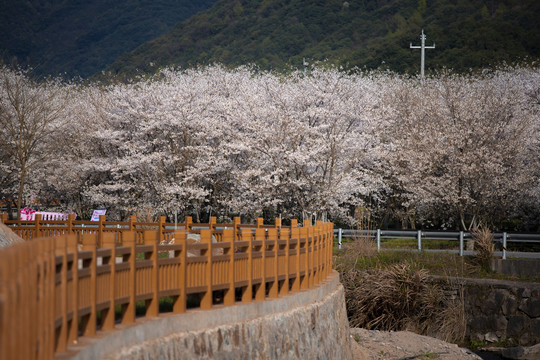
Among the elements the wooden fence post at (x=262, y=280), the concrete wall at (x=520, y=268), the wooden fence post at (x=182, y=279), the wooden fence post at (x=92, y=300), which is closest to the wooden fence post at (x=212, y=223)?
the wooden fence post at (x=262, y=280)

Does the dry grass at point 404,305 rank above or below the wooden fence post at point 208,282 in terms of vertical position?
below

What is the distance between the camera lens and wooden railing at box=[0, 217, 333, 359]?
514cm

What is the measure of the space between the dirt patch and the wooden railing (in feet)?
17.2

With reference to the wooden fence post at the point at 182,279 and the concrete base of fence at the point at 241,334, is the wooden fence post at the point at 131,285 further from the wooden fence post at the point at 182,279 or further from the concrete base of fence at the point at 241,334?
the wooden fence post at the point at 182,279

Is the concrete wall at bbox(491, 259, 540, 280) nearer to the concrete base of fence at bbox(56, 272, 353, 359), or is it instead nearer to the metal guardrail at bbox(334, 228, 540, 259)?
the metal guardrail at bbox(334, 228, 540, 259)

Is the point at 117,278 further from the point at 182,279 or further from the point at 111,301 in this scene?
the point at 182,279

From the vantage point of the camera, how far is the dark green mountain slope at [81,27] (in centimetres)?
15475

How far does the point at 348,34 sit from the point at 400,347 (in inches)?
3315

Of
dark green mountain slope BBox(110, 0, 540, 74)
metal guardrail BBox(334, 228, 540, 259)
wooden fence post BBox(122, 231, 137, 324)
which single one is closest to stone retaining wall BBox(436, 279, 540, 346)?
metal guardrail BBox(334, 228, 540, 259)

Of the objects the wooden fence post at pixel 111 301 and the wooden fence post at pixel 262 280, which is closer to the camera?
the wooden fence post at pixel 111 301

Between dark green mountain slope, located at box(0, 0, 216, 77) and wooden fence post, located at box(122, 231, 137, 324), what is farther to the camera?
dark green mountain slope, located at box(0, 0, 216, 77)

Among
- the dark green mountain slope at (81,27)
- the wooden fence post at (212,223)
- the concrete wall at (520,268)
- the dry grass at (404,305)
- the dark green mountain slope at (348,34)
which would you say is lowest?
the dry grass at (404,305)

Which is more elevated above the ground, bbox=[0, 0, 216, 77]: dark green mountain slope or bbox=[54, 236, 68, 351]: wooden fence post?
bbox=[0, 0, 216, 77]: dark green mountain slope

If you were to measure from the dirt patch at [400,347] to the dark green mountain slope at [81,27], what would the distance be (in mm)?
131668
